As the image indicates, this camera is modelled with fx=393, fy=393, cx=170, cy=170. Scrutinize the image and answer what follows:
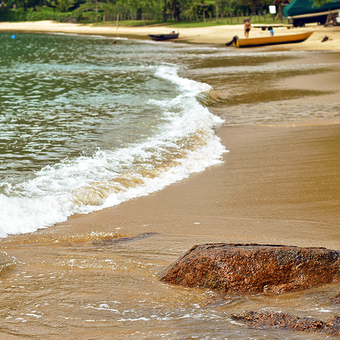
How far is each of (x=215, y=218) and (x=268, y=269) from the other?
75.8 inches

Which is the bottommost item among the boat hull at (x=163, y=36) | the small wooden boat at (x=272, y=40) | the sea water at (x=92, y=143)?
the sea water at (x=92, y=143)

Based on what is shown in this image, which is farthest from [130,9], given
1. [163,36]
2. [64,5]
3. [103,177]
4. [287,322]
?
[287,322]

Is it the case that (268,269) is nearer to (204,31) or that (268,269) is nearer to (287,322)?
(287,322)

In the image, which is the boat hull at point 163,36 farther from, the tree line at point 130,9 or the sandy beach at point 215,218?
the sandy beach at point 215,218

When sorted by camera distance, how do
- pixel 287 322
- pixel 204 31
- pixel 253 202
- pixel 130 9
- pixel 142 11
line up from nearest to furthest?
pixel 287 322, pixel 253 202, pixel 204 31, pixel 130 9, pixel 142 11

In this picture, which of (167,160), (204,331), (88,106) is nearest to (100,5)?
(88,106)

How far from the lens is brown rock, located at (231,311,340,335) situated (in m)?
2.25

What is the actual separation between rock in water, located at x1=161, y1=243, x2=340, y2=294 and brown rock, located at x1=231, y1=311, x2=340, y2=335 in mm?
382

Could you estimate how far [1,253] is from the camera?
3896 millimetres

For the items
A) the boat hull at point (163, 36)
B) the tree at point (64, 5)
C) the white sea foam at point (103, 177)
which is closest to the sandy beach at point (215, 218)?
the white sea foam at point (103, 177)

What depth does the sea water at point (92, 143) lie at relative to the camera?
217 inches

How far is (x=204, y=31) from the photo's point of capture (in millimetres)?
49750

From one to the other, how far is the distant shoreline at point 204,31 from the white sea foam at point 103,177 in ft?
78.7

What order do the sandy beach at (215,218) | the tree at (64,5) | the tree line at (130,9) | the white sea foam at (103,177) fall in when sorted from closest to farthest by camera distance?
1. the sandy beach at (215,218)
2. the white sea foam at (103,177)
3. the tree line at (130,9)
4. the tree at (64,5)
